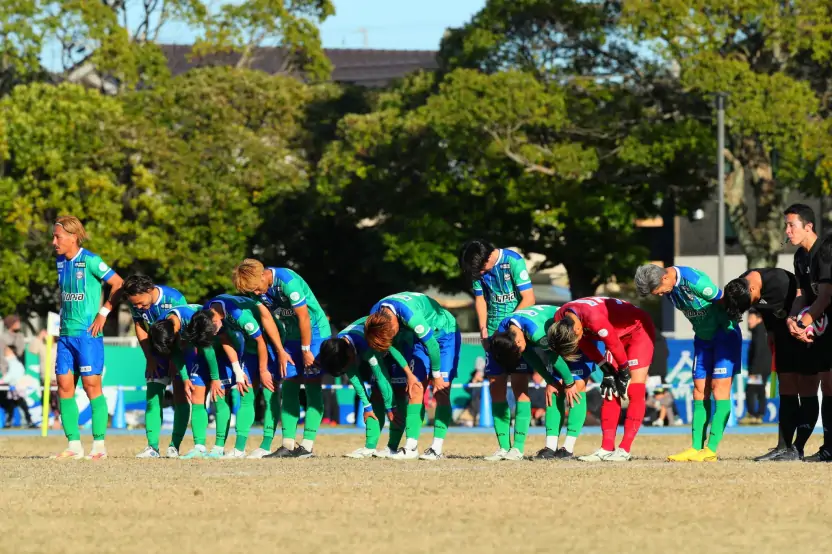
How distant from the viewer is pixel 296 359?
15242mm

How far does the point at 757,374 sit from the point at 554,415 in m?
14.4

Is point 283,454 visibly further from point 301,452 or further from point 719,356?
point 719,356

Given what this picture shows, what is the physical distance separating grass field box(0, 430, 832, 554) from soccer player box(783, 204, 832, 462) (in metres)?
0.80

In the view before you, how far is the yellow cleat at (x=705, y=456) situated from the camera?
14.1m

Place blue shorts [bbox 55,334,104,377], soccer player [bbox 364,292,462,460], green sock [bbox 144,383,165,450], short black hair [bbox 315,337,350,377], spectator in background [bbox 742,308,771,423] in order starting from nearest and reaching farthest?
soccer player [bbox 364,292,462,460]
short black hair [bbox 315,337,350,377]
blue shorts [bbox 55,334,104,377]
green sock [bbox 144,383,165,450]
spectator in background [bbox 742,308,771,423]

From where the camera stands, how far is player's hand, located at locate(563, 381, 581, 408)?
1414 cm

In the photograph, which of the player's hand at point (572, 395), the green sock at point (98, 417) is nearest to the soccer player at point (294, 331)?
the green sock at point (98, 417)

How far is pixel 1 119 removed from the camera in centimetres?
5159

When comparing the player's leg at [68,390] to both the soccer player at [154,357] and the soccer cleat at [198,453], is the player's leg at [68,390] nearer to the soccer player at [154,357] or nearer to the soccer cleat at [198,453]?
the soccer player at [154,357]

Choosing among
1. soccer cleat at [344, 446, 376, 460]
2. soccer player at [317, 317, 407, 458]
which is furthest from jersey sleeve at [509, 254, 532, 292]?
soccer cleat at [344, 446, 376, 460]

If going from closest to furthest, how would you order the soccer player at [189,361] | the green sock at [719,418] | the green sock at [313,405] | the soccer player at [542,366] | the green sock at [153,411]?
the soccer player at [542,366] < the green sock at [719,418] < the soccer player at [189,361] < the green sock at [313,405] < the green sock at [153,411]

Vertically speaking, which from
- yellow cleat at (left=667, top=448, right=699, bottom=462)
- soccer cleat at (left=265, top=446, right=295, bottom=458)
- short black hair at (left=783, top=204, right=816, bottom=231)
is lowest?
soccer cleat at (left=265, top=446, right=295, bottom=458)

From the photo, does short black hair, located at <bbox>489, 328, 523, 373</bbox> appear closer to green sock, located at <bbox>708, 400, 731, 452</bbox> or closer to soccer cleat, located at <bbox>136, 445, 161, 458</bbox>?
green sock, located at <bbox>708, 400, 731, 452</bbox>

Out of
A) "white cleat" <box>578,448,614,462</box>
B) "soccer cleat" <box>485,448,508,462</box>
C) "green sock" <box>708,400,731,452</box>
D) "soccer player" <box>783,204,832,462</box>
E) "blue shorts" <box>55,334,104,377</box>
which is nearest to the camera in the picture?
"soccer player" <box>783,204,832,462</box>
